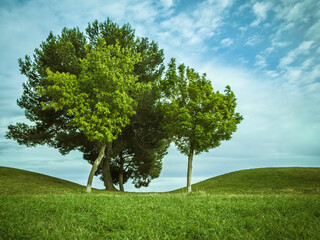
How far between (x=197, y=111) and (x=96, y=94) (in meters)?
11.3

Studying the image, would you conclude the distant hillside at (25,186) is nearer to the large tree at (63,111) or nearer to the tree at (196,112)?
the large tree at (63,111)

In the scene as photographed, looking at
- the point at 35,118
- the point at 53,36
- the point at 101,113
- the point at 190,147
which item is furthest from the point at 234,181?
the point at 53,36

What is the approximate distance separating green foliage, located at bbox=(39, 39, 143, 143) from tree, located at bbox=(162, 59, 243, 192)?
5.77 meters

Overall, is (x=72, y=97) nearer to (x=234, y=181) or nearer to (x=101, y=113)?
(x=101, y=113)

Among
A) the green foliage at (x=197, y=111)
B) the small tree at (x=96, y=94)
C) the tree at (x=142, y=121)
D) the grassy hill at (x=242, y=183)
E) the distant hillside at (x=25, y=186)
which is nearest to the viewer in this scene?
the distant hillside at (x=25, y=186)

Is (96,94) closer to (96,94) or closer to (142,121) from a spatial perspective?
(96,94)

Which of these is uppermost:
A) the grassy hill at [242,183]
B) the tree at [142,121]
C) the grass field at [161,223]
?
the tree at [142,121]

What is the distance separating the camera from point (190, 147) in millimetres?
24516

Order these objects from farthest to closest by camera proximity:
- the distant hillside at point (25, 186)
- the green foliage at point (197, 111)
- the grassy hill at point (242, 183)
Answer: the green foliage at point (197, 111), the grassy hill at point (242, 183), the distant hillside at point (25, 186)

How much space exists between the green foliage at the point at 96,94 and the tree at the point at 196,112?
5768 millimetres

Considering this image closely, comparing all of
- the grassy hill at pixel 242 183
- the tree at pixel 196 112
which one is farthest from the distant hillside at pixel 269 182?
the tree at pixel 196 112

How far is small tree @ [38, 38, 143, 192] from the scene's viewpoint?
1908 cm

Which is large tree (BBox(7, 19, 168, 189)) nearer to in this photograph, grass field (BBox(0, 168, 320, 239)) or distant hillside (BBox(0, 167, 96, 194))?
distant hillside (BBox(0, 167, 96, 194))

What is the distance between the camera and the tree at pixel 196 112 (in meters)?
22.8
